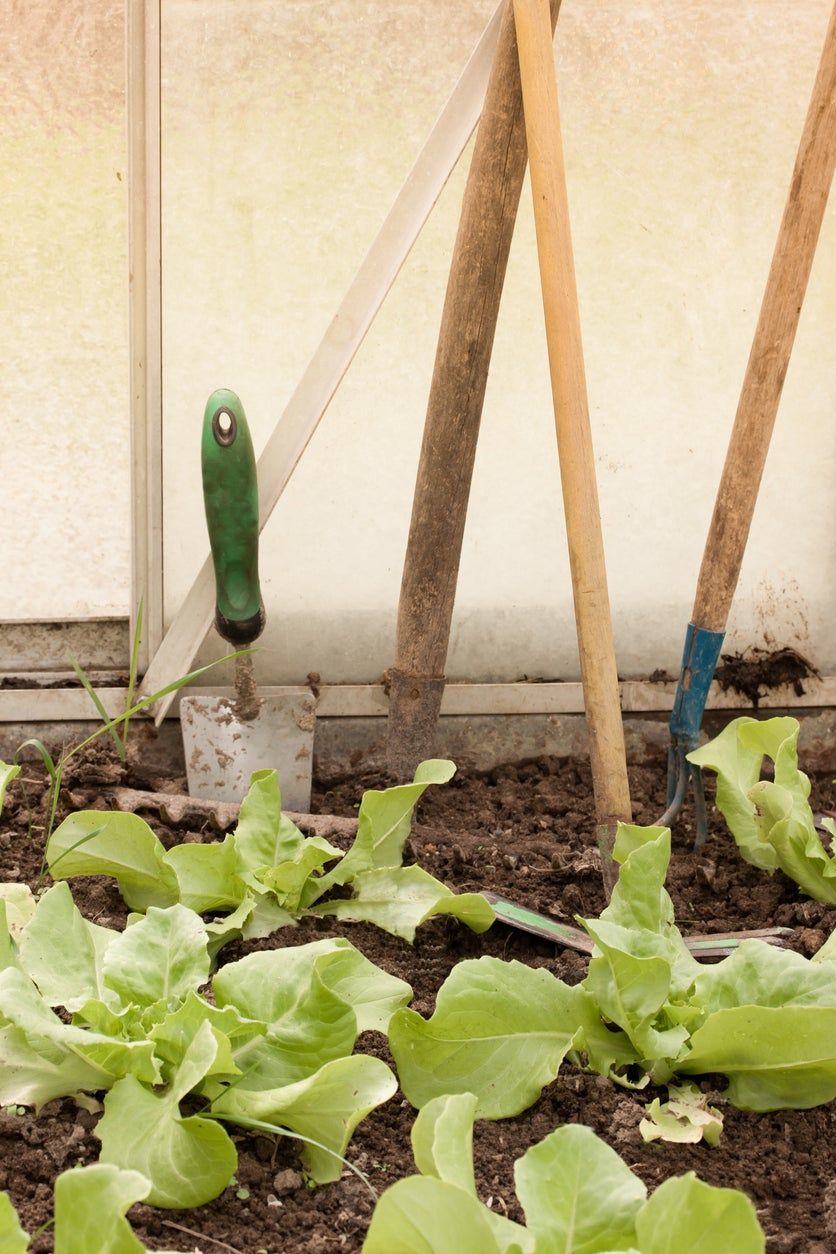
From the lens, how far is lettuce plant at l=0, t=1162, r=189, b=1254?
66 centimetres

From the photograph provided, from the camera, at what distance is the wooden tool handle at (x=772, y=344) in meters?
1.44

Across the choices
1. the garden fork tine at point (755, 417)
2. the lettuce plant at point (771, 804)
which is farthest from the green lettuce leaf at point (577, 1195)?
the garden fork tine at point (755, 417)

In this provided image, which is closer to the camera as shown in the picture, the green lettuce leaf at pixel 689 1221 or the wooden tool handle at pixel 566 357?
the green lettuce leaf at pixel 689 1221

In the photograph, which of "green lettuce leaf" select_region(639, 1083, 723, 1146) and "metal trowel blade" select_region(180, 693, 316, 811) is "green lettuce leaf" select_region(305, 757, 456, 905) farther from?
"green lettuce leaf" select_region(639, 1083, 723, 1146)

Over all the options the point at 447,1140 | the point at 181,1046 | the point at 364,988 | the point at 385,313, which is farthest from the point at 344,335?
the point at 447,1140

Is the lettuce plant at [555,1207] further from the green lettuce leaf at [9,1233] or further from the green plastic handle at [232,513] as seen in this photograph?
the green plastic handle at [232,513]

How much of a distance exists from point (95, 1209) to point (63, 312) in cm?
135

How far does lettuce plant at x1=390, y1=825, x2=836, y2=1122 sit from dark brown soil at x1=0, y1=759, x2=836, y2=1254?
3cm

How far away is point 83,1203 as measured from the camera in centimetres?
66

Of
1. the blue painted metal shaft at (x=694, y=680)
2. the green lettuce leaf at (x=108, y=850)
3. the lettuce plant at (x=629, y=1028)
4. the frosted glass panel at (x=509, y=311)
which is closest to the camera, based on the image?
the lettuce plant at (x=629, y=1028)

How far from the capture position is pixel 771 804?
4.58ft

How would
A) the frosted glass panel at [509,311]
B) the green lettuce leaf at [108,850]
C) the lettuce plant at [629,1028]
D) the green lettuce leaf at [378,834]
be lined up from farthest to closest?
the frosted glass panel at [509,311]
the green lettuce leaf at [378,834]
the green lettuce leaf at [108,850]
the lettuce plant at [629,1028]

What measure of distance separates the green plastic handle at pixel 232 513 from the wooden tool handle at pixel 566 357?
40 centimetres

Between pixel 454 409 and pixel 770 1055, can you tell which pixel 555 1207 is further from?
pixel 454 409
